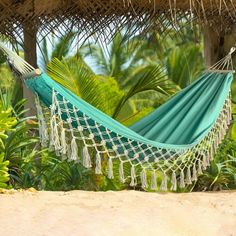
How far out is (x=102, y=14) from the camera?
5.40m

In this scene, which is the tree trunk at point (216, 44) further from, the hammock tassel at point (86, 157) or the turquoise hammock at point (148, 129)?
the hammock tassel at point (86, 157)

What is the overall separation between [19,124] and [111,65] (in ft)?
26.0

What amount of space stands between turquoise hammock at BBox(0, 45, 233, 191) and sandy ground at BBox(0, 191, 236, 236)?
17 cm

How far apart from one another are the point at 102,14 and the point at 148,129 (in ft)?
4.27

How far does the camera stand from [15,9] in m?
5.15

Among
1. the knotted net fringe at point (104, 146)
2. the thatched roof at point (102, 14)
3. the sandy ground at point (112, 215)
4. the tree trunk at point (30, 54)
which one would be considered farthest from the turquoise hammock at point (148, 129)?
the tree trunk at point (30, 54)

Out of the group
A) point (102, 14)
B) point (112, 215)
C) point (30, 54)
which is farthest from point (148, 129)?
point (30, 54)

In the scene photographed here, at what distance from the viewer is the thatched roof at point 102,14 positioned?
16.9 feet

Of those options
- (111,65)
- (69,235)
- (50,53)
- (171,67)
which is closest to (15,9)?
(69,235)

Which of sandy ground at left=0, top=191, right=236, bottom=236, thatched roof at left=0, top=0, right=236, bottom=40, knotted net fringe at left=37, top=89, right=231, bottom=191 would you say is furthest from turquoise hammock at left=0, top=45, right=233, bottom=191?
thatched roof at left=0, top=0, right=236, bottom=40

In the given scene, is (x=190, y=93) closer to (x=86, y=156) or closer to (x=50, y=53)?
(x=86, y=156)

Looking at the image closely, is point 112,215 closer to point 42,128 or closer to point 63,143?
point 63,143

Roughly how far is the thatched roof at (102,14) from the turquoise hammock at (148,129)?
743 millimetres

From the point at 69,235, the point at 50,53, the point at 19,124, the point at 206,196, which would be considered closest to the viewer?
the point at 69,235
